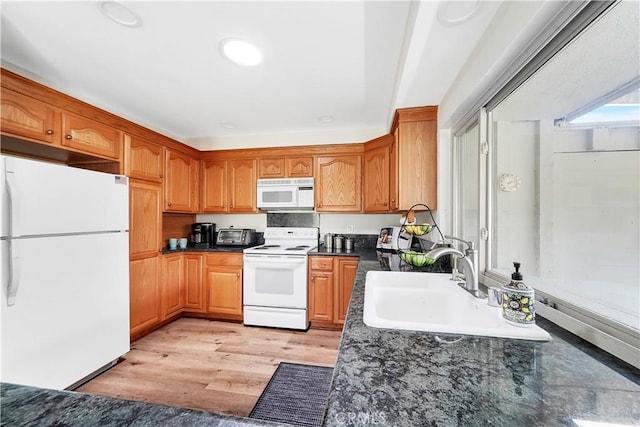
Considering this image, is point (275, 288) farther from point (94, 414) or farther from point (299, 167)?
point (94, 414)

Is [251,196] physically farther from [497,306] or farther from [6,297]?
[497,306]

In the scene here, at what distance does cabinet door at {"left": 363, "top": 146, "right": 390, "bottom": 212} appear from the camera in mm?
2703

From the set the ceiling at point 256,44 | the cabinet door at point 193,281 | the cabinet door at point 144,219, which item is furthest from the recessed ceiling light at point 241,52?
the cabinet door at point 193,281

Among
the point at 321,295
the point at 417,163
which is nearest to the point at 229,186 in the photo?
the point at 321,295

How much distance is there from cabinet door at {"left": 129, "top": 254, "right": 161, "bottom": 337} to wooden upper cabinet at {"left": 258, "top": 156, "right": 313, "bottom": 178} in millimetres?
1538

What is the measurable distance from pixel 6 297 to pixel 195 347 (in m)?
1.40

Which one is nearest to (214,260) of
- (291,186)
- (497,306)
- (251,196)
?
(251,196)

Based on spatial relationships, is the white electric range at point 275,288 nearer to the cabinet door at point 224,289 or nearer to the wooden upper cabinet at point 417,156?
the cabinet door at point 224,289

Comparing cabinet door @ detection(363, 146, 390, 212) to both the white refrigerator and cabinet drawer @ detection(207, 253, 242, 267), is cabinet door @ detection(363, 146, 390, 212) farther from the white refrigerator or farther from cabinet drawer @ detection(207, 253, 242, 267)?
the white refrigerator

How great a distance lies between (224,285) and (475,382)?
9.40 ft

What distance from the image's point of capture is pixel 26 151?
6.45 ft

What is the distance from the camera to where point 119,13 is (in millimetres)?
1347

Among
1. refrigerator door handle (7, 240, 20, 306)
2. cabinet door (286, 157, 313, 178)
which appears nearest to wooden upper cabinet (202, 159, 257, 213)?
cabinet door (286, 157, 313, 178)

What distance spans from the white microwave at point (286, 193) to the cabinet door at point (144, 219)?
111 centimetres
